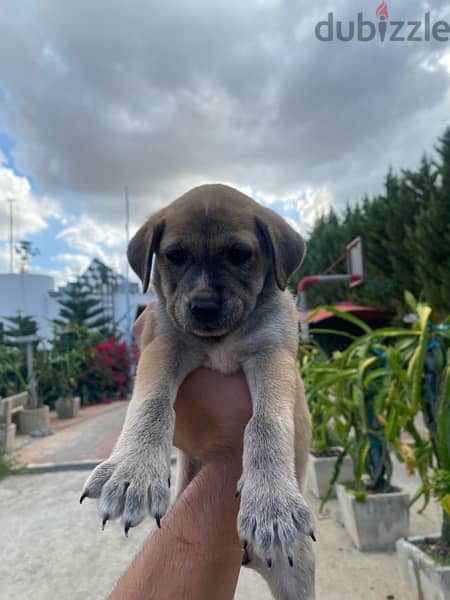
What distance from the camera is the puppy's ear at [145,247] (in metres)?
2.60

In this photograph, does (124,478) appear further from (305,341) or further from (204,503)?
(305,341)

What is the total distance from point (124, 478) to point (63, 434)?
10.7 meters

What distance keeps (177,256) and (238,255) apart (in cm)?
32

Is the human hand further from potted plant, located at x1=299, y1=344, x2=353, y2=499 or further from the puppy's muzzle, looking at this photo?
potted plant, located at x1=299, y1=344, x2=353, y2=499

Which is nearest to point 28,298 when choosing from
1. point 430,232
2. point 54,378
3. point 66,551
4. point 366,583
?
point 54,378

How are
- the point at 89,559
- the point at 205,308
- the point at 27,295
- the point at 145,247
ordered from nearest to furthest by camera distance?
the point at 205,308, the point at 145,247, the point at 89,559, the point at 27,295

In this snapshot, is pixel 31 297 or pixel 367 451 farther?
pixel 31 297

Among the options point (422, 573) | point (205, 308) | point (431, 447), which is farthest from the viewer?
point (431, 447)

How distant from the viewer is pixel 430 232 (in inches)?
551

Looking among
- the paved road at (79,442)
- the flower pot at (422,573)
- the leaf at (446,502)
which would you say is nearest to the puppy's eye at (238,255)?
the leaf at (446,502)

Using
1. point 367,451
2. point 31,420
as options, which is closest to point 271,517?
point 367,451

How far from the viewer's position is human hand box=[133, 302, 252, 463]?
97.8 inches

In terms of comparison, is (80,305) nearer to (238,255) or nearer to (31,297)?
(31,297)

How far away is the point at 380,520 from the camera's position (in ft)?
14.9
